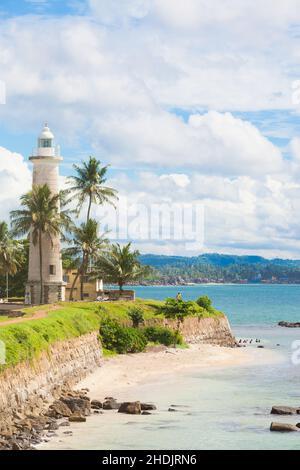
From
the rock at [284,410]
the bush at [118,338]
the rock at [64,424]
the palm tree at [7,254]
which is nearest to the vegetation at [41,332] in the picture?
the bush at [118,338]

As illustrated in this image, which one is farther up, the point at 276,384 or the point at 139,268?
the point at 139,268

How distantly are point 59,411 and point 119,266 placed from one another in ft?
109

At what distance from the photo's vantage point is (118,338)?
52.2m

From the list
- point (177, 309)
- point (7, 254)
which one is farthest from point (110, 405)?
point (7, 254)

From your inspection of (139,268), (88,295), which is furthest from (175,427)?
(88,295)

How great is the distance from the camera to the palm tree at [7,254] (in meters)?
71.0

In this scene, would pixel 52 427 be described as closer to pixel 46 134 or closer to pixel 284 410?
pixel 284 410

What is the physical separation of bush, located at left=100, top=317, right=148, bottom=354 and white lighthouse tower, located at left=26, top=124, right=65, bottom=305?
12.4m

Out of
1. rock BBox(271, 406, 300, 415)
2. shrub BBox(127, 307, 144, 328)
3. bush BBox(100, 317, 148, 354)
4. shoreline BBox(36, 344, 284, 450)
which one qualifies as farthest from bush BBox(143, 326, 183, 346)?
rock BBox(271, 406, 300, 415)


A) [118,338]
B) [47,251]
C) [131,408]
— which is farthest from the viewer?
[47,251]

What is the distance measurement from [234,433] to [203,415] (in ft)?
11.4

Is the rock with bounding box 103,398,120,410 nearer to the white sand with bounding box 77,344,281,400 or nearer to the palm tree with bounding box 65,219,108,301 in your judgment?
the white sand with bounding box 77,344,281,400
